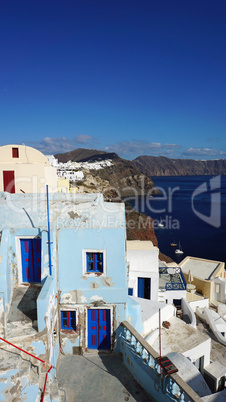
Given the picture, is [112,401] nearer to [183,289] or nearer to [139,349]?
[139,349]

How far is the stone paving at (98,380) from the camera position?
9.41 m

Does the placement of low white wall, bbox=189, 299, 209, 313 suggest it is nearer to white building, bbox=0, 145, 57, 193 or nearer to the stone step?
white building, bbox=0, 145, 57, 193

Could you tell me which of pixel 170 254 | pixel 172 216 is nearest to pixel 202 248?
pixel 170 254

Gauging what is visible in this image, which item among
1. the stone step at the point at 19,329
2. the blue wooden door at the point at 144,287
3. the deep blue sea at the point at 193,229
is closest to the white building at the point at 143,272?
the blue wooden door at the point at 144,287

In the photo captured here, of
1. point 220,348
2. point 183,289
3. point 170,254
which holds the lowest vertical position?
point 170,254

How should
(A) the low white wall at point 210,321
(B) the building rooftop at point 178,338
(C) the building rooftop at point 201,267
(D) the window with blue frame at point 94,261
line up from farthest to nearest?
(C) the building rooftop at point 201,267, (A) the low white wall at point 210,321, (B) the building rooftop at point 178,338, (D) the window with blue frame at point 94,261

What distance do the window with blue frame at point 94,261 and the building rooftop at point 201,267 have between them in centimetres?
1997

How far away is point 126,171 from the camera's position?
7165 inches

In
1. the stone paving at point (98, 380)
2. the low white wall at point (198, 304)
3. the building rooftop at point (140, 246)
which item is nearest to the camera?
the stone paving at point (98, 380)

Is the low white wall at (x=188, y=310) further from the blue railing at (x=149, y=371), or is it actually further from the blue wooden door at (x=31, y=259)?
the blue wooden door at (x=31, y=259)

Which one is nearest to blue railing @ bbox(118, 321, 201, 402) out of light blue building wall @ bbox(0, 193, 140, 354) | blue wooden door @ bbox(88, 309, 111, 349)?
blue wooden door @ bbox(88, 309, 111, 349)

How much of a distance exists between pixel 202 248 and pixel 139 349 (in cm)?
6213

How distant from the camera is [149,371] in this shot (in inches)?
364

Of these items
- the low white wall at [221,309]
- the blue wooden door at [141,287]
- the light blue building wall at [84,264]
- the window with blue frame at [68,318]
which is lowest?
the low white wall at [221,309]
